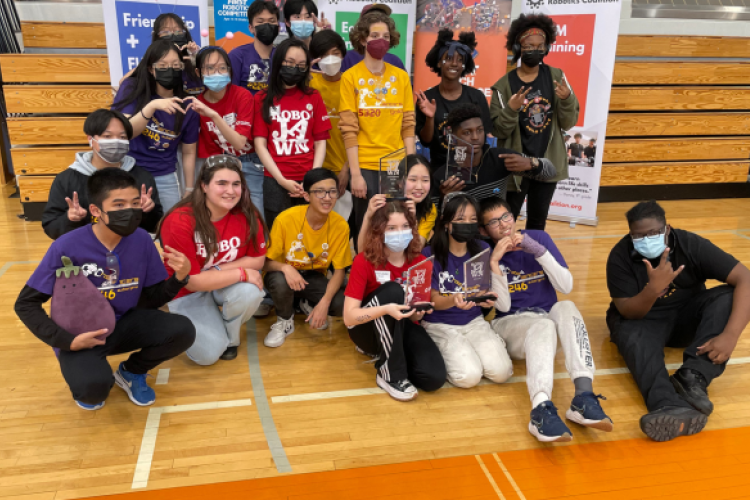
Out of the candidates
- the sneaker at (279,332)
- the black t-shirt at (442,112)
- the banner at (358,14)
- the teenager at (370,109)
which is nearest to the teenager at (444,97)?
the black t-shirt at (442,112)

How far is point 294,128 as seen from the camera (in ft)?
13.4

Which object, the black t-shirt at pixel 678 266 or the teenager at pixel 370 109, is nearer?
the black t-shirt at pixel 678 266

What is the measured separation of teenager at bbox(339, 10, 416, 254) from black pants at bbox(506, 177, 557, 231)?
1015 mm

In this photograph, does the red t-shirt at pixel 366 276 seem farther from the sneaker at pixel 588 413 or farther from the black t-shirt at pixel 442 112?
the black t-shirt at pixel 442 112

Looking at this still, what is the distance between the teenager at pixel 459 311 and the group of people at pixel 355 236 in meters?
0.01

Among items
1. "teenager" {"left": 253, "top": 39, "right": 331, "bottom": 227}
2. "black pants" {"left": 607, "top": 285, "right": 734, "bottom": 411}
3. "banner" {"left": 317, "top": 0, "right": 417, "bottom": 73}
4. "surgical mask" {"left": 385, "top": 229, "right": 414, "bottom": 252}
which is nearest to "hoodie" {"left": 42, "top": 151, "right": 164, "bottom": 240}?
"teenager" {"left": 253, "top": 39, "right": 331, "bottom": 227}

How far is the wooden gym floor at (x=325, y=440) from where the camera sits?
8.37ft

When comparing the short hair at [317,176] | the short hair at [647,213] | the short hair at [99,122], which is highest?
the short hair at [99,122]

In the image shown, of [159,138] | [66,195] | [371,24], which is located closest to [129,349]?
[66,195]

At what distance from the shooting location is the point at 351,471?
2656mm

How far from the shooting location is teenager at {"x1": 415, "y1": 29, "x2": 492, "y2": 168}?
411 cm

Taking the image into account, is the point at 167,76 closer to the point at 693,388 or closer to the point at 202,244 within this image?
the point at 202,244

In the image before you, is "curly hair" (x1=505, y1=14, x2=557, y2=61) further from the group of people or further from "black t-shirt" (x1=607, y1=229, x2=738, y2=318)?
"black t-shirt" (x1=607, y1=229, x2=738, y2=318)

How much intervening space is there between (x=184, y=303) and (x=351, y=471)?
154 centimetres
